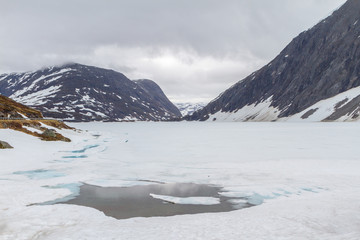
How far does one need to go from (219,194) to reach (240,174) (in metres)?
6.13

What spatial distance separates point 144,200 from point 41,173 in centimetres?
1264

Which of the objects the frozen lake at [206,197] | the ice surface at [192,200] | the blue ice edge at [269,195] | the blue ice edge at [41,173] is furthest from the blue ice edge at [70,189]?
the blue ice edge at [269,195]

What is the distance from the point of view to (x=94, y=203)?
1542 centimetres

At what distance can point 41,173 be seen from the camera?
960 inches

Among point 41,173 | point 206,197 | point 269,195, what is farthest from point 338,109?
point 41,173

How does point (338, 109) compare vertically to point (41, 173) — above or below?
above

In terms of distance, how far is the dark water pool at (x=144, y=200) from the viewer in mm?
13946

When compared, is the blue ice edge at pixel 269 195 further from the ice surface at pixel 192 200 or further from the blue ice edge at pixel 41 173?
the blue ice edge at pixel 41 173

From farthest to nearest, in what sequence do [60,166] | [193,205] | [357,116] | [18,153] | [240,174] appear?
[357,116] < [18,153] < [60,166] < [240,174] < [193,205]

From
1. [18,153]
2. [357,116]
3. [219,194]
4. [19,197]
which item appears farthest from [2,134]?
[357,116]

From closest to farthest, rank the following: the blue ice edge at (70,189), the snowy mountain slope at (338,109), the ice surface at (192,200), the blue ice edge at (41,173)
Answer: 1. the ice surface at (192,200)
2. the blue ice edge at (70,189)
3. the blue ice edge at (41,173)
4. the snowy mountain slope at (338,109)

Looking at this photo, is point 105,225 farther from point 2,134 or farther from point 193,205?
point 2,134

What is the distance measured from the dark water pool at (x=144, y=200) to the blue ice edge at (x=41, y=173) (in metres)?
5.14

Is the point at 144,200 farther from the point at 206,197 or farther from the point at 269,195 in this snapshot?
the point at 269,195
